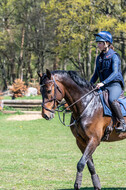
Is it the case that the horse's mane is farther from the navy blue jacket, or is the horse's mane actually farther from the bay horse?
the navy blue jacket

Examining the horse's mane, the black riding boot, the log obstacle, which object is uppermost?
the horse's mane

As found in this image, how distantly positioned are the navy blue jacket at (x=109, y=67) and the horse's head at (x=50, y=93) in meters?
0.95

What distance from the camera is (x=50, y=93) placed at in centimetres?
586

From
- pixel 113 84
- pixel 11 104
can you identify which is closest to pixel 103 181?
pixel 113 84

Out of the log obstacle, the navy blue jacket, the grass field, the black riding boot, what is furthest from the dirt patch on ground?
the black riding boot

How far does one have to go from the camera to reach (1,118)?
2077 cm

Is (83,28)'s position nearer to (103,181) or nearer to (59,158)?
(59,158)

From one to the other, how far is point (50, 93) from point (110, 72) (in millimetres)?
1347

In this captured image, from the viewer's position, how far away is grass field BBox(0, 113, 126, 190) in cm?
740

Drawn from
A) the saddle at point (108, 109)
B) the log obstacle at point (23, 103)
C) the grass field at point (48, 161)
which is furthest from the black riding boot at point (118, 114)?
the log obstacle at point (23, 103)

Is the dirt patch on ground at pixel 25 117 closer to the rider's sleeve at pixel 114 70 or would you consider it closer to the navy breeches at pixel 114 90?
the navy breeches at pixel 114 90

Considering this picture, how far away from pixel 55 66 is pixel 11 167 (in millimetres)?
33745

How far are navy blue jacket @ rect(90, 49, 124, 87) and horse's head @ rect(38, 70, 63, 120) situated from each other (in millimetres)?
946

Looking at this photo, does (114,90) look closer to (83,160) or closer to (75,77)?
(75,77)
